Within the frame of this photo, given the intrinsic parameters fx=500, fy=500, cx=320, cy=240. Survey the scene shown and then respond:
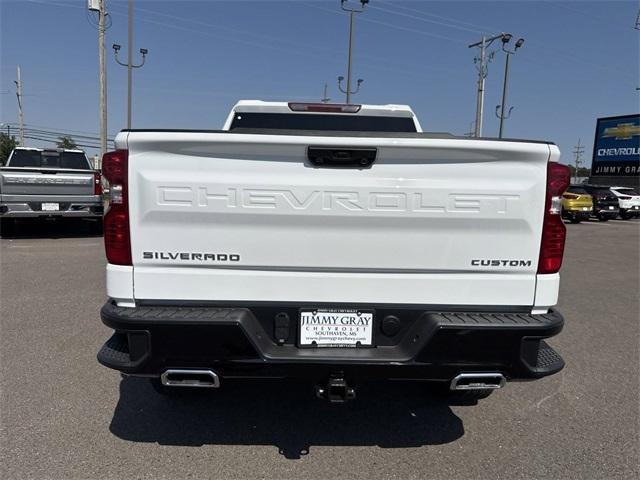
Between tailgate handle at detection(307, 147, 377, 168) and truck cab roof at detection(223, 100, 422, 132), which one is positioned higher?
truck cab roof at detection(223, 100, 422, 132)

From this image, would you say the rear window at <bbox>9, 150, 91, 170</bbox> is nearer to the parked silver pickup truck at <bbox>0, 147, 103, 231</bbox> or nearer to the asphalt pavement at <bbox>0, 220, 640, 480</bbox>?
the parked silver pickup truck at <bbox>0, 147, 103, 231</bbox>

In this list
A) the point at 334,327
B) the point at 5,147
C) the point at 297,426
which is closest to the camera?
the point at 334,327

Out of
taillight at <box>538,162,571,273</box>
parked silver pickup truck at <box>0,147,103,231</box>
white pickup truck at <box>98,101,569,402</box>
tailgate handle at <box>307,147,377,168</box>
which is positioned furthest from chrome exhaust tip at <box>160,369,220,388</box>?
parked silver pickup truck at <box>0,147,103,231</box>

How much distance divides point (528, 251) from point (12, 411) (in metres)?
3.40

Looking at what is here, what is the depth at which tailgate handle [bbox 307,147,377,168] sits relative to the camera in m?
2.56

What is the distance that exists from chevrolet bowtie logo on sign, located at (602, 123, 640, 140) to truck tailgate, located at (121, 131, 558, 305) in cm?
4107

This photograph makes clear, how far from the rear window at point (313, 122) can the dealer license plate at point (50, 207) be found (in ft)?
26.0

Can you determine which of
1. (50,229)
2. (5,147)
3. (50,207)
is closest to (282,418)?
(50,207)

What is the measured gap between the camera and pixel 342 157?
2582 millimetres

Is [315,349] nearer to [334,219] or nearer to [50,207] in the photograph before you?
[334,219]

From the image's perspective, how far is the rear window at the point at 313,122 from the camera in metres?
4.80

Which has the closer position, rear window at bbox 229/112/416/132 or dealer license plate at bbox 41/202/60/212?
rear window at bbox 229/112/416/132

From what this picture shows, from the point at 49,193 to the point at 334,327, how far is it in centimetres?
1041

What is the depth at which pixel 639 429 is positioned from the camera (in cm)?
333
